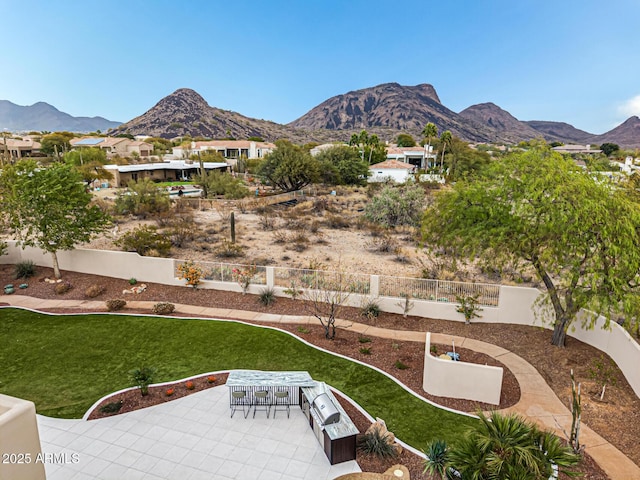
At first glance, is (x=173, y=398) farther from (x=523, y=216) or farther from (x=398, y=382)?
(x=523, y=216)

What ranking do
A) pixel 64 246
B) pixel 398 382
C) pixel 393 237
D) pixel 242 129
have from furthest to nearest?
pixel 242 129
pixel 393 237
pixel 64 246
pixel 398 382

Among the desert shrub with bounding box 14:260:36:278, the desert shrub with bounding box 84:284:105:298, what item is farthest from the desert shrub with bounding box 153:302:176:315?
the desert shrub with bounding box 14:260:36:278

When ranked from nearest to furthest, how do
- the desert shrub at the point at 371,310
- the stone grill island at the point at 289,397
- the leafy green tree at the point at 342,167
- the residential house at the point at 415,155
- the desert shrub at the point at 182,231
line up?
the stone grill island at the point at 289,397, the desert shrub at the point at 371,310, the desert shrub at the point at 182,231, the leafy green tree at the point at 342,167, the residential house at the point at 415,155

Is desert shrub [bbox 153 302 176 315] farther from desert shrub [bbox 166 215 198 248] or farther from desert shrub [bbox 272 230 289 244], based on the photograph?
desert shrub [bbox 272 230 289 244]

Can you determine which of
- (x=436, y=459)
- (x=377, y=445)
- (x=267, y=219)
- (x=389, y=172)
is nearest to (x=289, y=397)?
(x=377, y=445)

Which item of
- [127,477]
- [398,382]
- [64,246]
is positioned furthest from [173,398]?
[64,246]

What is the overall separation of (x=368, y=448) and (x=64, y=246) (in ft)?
59.8

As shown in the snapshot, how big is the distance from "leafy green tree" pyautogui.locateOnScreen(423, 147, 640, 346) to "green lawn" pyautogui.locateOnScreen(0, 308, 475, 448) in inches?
208

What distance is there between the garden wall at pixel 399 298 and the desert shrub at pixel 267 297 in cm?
35

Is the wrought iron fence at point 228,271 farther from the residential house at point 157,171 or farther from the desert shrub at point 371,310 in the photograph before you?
the residential house at point 157,171

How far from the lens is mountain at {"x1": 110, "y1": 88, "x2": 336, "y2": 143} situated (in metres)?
170

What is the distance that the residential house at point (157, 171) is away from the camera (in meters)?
55.2

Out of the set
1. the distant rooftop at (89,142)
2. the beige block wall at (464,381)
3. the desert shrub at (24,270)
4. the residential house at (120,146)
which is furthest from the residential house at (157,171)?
the beige block wall at (464,381)

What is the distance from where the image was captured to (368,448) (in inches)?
356
